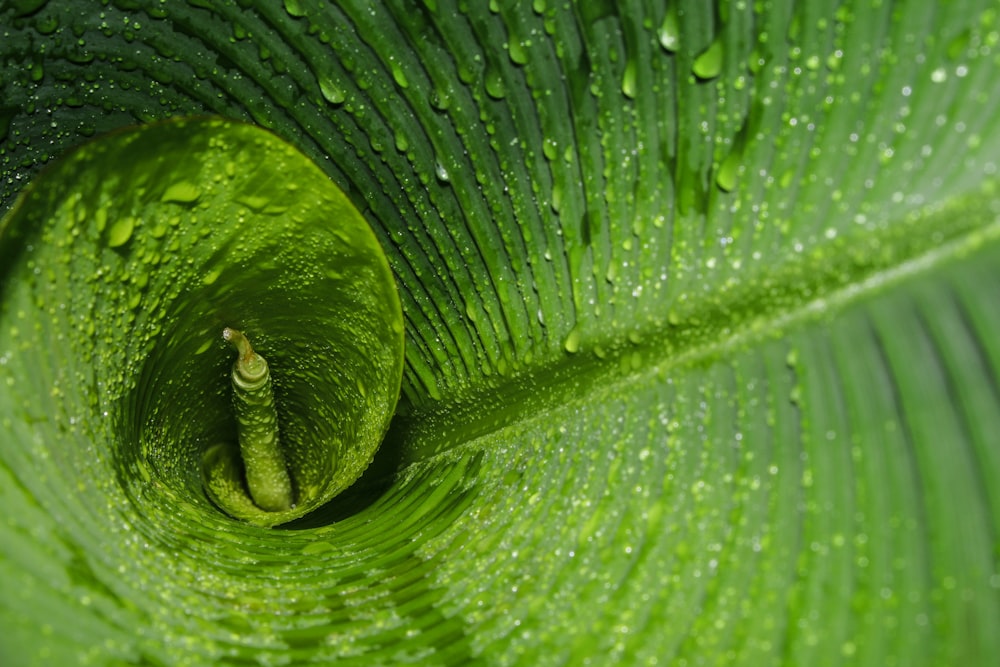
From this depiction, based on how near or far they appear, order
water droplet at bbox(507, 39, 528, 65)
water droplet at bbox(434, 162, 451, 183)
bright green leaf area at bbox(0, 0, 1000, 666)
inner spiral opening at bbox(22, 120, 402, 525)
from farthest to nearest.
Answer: water droplet at bbox(434, 162, 451, 183), water droplet at bbox(507, 39, 528, 65), inner spiral opening at bbox(22, 120, 402, 525), bright green leaf area at bbox(0, 0, 1000, 666)

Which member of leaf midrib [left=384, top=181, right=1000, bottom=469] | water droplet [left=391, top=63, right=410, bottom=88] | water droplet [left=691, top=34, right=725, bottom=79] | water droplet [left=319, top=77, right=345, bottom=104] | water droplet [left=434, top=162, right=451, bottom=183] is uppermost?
water droplet [left=319, top=77, right=345, bottom=104]

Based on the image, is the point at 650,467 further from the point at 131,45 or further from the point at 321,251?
the point at 131,45

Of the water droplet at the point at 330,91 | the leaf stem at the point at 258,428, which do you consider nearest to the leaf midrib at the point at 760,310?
the leaf stem at the point at 258,428

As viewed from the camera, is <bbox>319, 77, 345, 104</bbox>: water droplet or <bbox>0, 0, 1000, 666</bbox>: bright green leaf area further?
<bbox>319, 77, 345, 104</bbox>: water droplet

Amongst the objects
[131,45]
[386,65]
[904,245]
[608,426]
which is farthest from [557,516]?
[131,45]

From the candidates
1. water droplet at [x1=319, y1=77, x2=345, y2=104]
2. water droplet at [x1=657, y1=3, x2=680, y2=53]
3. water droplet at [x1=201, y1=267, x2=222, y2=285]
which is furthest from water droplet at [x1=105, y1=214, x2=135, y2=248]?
water droplet at [x1=657, y1=3, x2=680, y2=53]

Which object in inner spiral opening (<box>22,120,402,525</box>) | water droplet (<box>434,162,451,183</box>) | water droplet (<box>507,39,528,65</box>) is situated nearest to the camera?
inner spiral opening (<box>22,120,402,525</box>)

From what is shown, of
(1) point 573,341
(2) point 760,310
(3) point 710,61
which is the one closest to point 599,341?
(1) point 573,341

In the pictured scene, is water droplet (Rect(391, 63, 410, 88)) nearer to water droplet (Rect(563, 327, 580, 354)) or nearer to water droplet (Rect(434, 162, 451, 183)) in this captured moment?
water droplet (Rect(434, 162, 451, 183))
